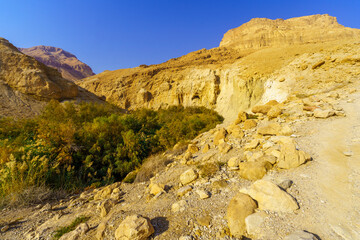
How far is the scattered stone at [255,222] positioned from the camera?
1.37 m

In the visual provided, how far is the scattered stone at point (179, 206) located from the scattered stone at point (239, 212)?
1.90 feet

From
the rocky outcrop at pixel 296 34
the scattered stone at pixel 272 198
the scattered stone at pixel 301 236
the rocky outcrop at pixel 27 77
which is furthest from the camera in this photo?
the rocky outcrop at pixel 296 34

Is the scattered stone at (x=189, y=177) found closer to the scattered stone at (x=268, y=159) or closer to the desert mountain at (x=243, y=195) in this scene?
the desert mountain at (x=243, y=195)

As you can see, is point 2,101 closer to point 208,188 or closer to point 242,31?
point 208,188

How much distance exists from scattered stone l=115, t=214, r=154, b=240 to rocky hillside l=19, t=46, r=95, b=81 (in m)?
86.9

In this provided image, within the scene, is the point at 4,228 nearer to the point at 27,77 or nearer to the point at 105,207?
the point at 105,207

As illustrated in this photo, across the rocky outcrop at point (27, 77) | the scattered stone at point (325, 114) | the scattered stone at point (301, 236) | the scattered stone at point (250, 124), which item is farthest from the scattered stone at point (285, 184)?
the rocky outcrop at point (27, 77)

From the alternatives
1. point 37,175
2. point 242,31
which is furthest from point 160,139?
point 242,31

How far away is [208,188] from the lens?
2.25 meters

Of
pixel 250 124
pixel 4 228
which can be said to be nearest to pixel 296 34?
pixel 250 124

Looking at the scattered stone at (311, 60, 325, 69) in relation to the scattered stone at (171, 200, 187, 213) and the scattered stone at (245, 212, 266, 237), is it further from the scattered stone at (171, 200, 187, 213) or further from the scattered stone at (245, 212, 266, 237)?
the scattered stone at (171, 200, 187, 213)

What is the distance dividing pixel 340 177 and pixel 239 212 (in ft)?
4.86

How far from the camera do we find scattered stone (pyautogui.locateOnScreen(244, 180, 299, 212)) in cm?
153

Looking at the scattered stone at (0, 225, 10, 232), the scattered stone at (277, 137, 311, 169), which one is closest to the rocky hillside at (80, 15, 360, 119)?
the scattered stone at (277, 137, 311, 169)
